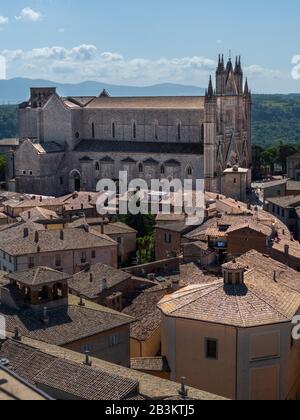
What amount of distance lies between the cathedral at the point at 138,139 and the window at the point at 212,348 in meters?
42.9

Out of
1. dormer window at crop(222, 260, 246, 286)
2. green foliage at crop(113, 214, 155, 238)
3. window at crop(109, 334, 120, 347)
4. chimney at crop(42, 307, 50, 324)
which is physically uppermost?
dormer window at crop(222, 260, 246, 286)

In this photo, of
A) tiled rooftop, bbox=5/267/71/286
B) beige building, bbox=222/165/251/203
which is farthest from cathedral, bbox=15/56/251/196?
tiled rooftop, bbox=5/267/71/286

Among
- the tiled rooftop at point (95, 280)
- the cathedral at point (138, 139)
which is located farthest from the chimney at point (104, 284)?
the cathedral at point (138, 139)

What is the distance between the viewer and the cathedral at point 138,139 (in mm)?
64250

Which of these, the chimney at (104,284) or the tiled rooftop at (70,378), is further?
the chimney at (104,284)

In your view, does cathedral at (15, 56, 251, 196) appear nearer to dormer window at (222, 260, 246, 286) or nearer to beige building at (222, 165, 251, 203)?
beige building at (222, 165, 251, 203)

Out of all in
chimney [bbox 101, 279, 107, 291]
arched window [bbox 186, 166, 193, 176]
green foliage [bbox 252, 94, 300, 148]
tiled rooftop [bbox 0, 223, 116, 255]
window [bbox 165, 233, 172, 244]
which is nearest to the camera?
chimney [bbox 101, 279, 107, 291]

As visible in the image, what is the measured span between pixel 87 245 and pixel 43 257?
7.90 feet

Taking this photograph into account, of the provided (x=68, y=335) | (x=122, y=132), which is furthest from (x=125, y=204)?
(x=68, y=335)

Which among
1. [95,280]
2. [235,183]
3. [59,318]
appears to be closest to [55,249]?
[95,280]

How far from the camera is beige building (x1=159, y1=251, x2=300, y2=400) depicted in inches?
766

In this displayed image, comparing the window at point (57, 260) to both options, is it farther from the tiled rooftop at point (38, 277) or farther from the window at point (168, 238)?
the tiled rooftop at point (38, 277)

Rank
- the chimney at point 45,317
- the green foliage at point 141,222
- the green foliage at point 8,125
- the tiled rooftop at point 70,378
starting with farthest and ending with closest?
1. the green foliage at point 8,125
2. the green foliage at point 141,222
3. the chimney at point 45,317
4. the tiled rooftop at point 70,378

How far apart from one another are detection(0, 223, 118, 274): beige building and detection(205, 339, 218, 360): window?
16742mm
